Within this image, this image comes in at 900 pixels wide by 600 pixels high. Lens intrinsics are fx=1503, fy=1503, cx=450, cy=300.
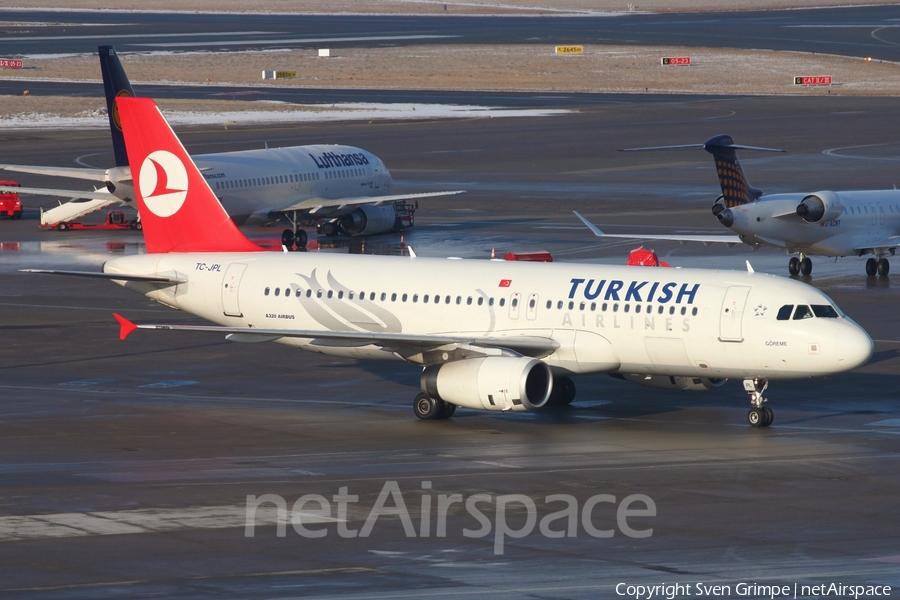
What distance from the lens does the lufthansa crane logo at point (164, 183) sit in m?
43.5

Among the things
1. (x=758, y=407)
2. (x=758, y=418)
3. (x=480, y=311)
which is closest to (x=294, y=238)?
(x=480, y=311)

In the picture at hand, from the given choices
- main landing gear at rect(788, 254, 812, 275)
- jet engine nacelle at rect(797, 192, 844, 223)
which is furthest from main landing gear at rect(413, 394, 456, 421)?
main landing gear at rect(788, 254, 812, 275)

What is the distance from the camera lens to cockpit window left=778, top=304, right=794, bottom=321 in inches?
1385

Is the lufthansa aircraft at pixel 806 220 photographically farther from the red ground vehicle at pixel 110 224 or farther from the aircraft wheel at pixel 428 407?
the red ground vehicle at pixel 110 224

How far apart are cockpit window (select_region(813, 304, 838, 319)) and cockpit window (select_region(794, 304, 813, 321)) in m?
0.18

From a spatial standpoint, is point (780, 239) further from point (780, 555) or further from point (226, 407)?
point (780, 555)

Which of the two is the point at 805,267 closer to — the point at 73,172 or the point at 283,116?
the point at 73,172

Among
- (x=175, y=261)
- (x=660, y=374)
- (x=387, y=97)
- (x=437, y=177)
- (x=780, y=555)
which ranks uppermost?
(x=387, y=97)

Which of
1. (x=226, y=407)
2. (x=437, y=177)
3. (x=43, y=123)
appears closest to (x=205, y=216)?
(x=226, y=407)

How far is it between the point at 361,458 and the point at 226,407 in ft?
24.9

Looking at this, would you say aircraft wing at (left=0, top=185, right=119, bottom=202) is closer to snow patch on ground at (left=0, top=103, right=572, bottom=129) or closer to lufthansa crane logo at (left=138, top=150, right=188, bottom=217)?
lufthansa crane logo at (left=138, top=150, right=188, bottom=217)

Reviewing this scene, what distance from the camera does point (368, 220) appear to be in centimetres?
7431

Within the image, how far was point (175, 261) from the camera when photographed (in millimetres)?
42562

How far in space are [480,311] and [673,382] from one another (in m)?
5.29
